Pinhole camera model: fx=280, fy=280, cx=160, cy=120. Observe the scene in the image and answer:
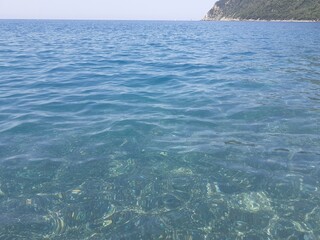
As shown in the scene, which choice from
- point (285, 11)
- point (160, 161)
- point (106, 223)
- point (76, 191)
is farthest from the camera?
point (285, 11)

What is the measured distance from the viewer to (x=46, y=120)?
439 inches

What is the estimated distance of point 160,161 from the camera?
823 centimetres

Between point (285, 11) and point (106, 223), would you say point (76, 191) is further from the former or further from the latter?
point (285, 11)

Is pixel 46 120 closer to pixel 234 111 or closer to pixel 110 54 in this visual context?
pixel 234 111

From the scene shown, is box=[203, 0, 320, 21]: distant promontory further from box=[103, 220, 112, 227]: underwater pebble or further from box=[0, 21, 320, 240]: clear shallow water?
box=[103, 220, 112, 227]: underwater pebble

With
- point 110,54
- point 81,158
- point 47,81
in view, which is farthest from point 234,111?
point 110,54

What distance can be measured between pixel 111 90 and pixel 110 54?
14.7 metres

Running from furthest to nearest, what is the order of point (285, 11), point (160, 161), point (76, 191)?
point (285, 11)
point (160, 161)
point (76, 191)

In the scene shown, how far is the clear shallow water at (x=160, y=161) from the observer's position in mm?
5891

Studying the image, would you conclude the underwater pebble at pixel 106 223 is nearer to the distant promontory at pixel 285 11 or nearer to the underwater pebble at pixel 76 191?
the underwater pebble at pixel 76 191

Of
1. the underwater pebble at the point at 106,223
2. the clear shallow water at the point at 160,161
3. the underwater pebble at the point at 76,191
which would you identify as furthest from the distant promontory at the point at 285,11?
the underwater pebble at the point at 106,223

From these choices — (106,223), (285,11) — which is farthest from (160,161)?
(285,11)

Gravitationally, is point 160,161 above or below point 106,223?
below

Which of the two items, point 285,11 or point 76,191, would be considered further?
point 285,11
